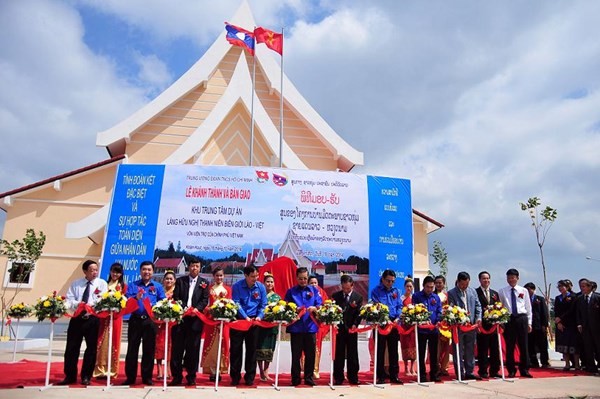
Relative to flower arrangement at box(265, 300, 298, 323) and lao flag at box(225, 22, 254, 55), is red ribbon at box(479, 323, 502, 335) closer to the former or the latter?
flower arrangement at box(265, 300, 298, 323)

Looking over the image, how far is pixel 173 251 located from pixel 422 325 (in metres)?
6.61

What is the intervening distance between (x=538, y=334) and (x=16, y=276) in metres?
15.2

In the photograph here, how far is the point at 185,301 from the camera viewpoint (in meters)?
7.31

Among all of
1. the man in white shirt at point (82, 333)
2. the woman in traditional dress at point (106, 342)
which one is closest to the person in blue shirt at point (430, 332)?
the woman in traditional dress at point (106, 342)

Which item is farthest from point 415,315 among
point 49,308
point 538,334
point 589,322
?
point 49,308

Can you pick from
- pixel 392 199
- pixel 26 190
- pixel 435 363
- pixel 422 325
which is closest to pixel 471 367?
pixel 435 363

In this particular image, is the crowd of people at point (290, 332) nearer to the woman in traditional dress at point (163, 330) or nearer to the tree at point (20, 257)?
the woman in traditional dress at point (163, 330)

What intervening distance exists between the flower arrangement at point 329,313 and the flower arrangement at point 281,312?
366 millimetres

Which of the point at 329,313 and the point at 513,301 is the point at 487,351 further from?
the point at 329,313

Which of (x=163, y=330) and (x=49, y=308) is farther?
(x=163, y=330)

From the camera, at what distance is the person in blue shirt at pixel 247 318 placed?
684 centimetres

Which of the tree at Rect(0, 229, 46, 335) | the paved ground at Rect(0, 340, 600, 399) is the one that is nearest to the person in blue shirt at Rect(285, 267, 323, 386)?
the paved ground at Rect(0, 340, 600, 399)

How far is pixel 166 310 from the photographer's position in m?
6.41

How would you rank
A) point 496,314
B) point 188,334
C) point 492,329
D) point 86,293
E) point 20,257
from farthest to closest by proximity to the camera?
point 20,257 < point 492,329 < point 496,314 < point 188,334 < point 86,293
